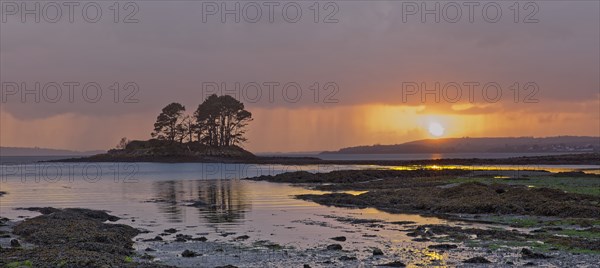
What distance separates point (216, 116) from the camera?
191000mm

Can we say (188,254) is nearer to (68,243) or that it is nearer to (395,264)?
(68,243)

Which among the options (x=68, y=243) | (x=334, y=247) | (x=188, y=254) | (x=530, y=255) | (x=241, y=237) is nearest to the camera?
(x=530, y=255)

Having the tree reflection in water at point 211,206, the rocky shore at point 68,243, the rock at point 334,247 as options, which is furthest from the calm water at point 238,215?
the rocky shore at point 68,243

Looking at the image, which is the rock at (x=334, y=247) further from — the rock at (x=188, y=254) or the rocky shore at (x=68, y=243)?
the rocky shore at (x=68, y=243)

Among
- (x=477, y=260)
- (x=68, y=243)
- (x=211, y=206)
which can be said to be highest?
(x=68, y=243)

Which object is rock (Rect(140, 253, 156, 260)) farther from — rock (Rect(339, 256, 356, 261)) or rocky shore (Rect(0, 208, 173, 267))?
rock (Rect(339, 256, 356, 261))

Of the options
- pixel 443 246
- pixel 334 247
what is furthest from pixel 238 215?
pixel 443 246

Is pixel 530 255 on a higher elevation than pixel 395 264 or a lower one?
higher

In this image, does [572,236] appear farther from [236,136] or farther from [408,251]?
[236,136]

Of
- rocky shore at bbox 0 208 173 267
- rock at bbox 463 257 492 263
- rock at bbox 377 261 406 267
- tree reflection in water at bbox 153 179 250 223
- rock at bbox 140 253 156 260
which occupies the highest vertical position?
rocky shore at bbox 0 208 173 267

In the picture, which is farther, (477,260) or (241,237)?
(241,237)

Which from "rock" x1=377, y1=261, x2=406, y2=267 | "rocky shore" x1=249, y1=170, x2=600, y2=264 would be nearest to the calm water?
"rocky shore" x1=249, y1=170, x2=600, y2=264

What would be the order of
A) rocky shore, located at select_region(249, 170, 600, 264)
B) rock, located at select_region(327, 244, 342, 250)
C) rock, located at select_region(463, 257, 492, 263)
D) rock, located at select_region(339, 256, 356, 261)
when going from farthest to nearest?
rocky shore, located at select_region(249, 170, 600, 264) < rock, located at select_region(327, 244, 342, 250) < rock, located at select_region(339, 256, 356, 261) < rock, located at select_region(463, 257, 492, 263)

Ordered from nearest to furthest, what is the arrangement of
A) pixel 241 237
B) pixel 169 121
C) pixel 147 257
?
pixel 147 257, pixel 241 237, pixel 169 121
